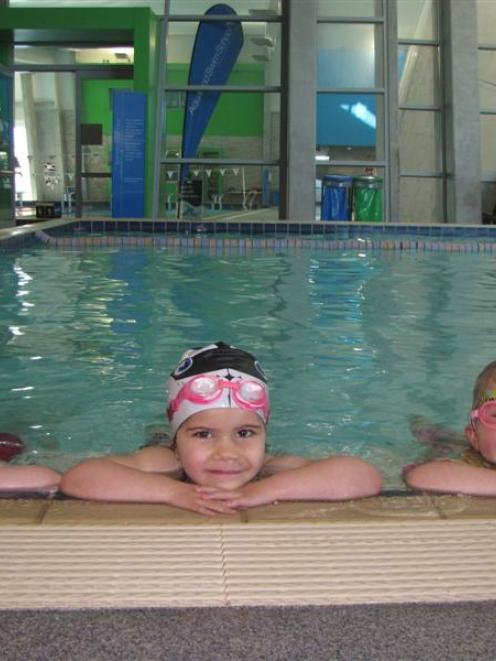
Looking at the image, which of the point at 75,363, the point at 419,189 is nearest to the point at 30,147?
the point at 419,189

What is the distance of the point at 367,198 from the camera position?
13.0 meters

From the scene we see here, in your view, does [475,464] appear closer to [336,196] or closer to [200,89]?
[336,196]

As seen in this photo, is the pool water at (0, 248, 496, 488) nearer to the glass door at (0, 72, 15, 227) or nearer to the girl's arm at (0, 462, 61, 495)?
the girl's arm at (0, 462, 61, 495)

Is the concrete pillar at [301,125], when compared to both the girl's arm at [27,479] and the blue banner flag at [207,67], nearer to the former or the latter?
the blue banner flag at [207,67]

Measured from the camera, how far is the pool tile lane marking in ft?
4.71

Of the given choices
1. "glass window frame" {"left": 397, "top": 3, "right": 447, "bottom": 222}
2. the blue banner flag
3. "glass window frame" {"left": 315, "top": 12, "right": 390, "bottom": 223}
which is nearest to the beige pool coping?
"glass window frame" {"left": 315, "top": 12, "right": 390, "bottom": 223}

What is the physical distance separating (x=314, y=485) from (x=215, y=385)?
41cm

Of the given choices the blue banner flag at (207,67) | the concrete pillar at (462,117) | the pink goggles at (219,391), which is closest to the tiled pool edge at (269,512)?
the pink goggles at (219,391)

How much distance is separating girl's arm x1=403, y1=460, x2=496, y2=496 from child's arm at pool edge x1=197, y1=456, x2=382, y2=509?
0.46 ft

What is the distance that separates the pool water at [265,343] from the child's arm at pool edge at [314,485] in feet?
2.40

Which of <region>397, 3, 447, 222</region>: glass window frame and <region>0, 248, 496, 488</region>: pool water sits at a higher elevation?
<region>397, 3, 447, 222</region>: glass window frame

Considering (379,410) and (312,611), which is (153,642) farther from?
(379,410)

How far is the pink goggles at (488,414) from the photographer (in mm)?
2523

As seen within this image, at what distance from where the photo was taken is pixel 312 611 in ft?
4.60
